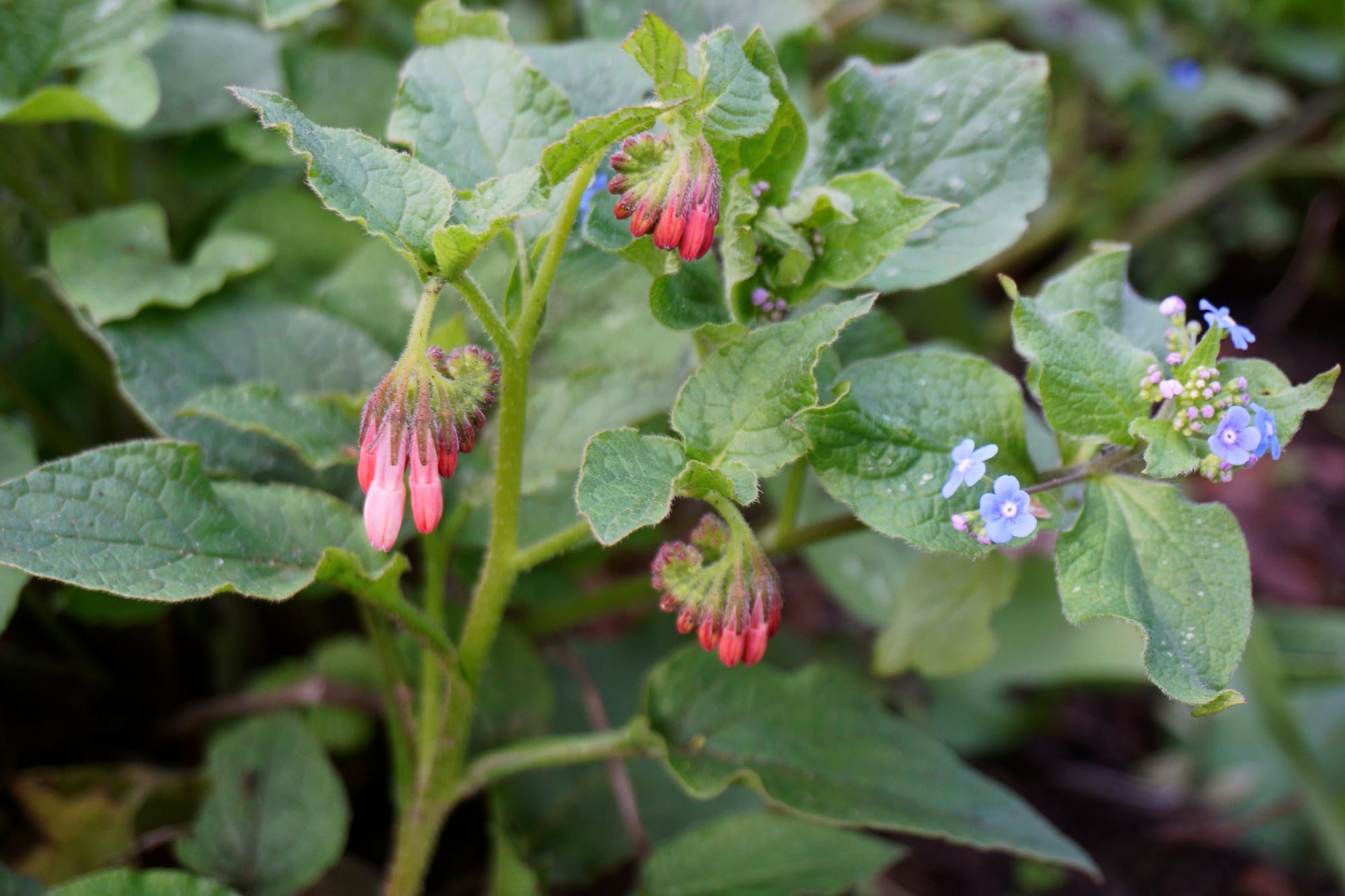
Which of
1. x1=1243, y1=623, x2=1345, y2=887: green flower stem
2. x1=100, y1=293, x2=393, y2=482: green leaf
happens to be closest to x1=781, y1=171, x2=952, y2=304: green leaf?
x1=100, y1=293, x2=393, y2=482: green leaf

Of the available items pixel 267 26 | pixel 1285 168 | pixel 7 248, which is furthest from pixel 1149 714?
pixel 7 248

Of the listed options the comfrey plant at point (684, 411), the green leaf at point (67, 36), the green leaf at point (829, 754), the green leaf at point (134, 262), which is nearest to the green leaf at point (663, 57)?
the comfrey plant at point (684, 411)

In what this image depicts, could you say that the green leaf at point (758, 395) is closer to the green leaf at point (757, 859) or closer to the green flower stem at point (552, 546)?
the green flower stem at point (552, 546)

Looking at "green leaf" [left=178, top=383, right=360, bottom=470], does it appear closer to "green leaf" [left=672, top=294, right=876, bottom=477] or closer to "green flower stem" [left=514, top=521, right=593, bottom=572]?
"green flower stem" [left=514, top=521, right=593, bottom=572]

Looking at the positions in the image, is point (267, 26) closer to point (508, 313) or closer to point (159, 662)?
point (508, 313)

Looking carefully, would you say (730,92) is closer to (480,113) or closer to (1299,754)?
(480,113)

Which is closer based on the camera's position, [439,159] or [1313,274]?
[439,159]

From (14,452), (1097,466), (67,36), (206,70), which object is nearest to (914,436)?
(1097,466)
